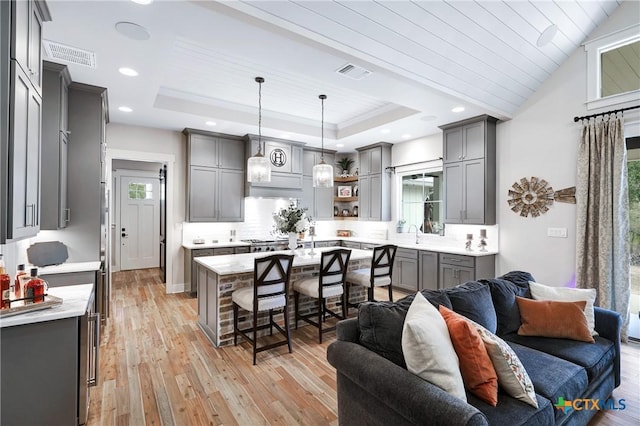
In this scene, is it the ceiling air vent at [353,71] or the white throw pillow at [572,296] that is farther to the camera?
the ceiling air vent at [353,71]

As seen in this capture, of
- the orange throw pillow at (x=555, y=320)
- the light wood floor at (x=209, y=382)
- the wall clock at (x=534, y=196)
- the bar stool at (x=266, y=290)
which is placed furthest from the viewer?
the wall clock at (x=534, y=196)

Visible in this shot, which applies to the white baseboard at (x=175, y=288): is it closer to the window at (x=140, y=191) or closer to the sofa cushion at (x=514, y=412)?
the window at (x=140, y=191)

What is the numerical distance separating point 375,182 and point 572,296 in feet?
14.4

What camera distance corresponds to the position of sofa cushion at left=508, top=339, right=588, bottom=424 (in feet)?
5.83

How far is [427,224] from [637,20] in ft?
12.3

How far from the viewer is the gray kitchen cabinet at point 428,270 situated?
5129 millimetres

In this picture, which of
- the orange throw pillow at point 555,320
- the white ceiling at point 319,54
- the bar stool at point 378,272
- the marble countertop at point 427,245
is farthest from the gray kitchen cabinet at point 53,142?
the orange throw pillow at point 555,320

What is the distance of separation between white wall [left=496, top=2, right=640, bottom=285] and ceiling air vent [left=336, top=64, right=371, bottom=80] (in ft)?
8.71

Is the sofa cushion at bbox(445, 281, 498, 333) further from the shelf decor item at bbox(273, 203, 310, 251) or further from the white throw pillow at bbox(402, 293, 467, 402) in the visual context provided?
the shelf decor item at bbox(273, 203, 310, 251)

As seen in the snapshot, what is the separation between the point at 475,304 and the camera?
89.1 inches

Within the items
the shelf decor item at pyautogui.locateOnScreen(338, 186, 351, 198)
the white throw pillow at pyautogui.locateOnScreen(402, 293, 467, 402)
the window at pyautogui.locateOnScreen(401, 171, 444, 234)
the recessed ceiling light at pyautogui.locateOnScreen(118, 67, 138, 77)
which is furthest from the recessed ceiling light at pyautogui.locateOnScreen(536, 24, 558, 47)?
the shelf decor item at pyautogui.locateOnScreen(338, 186, 351, 198)

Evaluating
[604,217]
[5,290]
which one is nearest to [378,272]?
[604,217]

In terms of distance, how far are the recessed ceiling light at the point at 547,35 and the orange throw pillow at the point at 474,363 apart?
3.46 metres

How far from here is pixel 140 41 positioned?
2666mm
